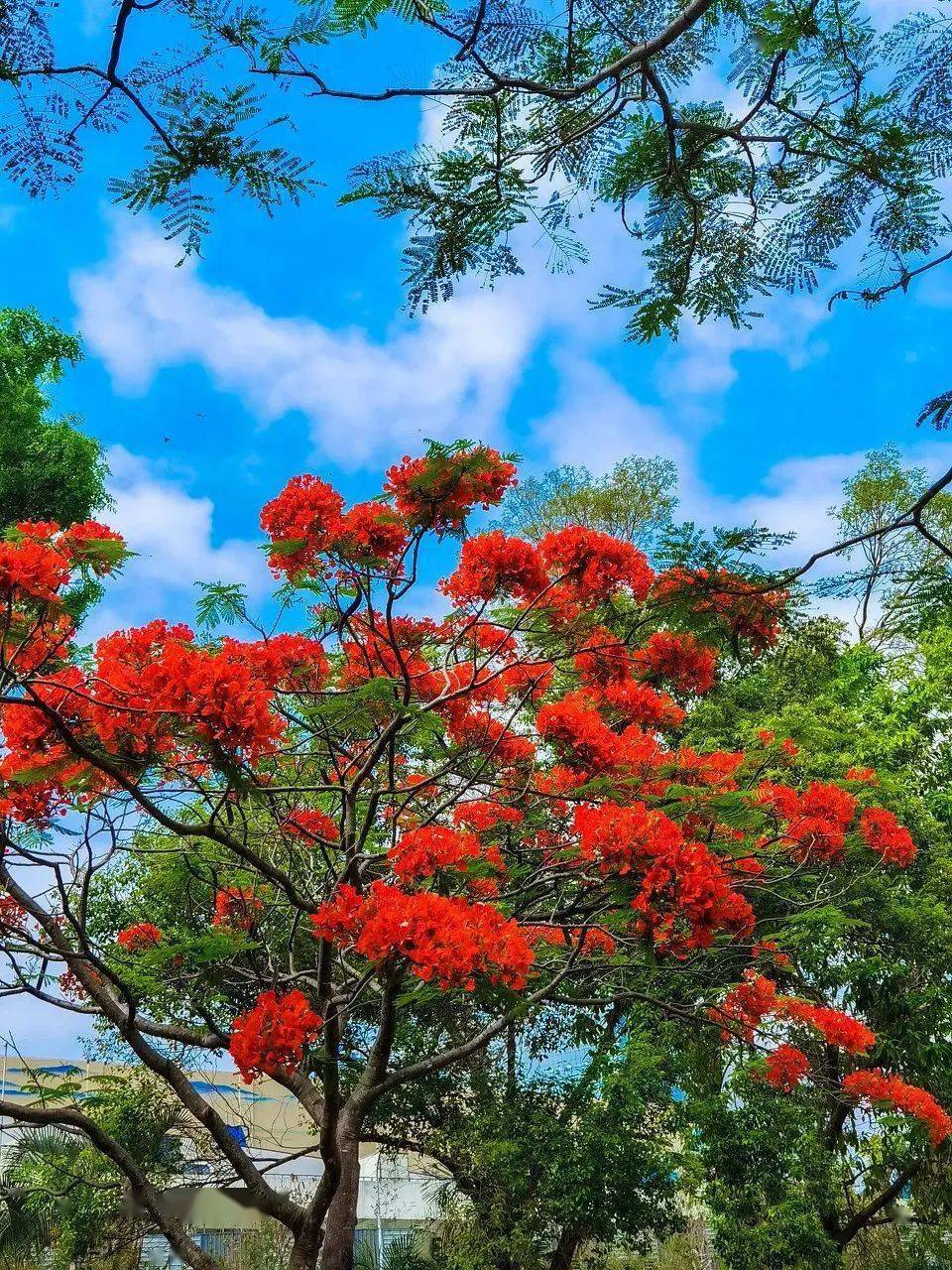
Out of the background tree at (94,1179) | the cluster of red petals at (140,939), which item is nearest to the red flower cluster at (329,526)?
the cluster of red petals at (140,939)

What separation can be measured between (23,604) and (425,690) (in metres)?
2.16

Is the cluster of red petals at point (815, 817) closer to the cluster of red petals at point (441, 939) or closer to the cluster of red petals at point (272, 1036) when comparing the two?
the cluster of red petals at point (441, 939)

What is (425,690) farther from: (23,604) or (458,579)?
(23,604)

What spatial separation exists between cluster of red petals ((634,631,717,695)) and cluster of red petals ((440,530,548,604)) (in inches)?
40.6

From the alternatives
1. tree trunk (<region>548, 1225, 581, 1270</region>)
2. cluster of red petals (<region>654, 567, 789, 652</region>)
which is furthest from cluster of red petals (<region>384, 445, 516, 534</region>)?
tree trunk (<region>548, 1225, 581, 1270</region>)

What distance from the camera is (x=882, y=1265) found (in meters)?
9.42

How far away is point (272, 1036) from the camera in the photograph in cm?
371

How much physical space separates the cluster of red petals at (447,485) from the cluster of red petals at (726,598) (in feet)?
2.98

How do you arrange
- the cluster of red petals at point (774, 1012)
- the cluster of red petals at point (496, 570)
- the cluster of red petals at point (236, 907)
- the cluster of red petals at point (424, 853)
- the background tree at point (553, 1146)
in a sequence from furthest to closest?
the background tree at point (553, 1146), the cluster of red petals at point (774, 1012), the cluster of red petals at point (236, 907), the cluster of red petals at point (496, 570), the cluster of red petals at point (424, 853)

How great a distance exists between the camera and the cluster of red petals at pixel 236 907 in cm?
564

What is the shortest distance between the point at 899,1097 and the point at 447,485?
16.8 feet

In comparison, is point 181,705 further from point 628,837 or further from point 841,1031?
point 841,1031

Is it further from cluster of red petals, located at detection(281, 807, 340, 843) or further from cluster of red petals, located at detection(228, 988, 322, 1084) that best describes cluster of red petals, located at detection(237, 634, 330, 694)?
cluster of red petals, located at detection(228, 988, 322, 1084)

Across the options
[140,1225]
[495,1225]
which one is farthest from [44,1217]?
[495,1225]
